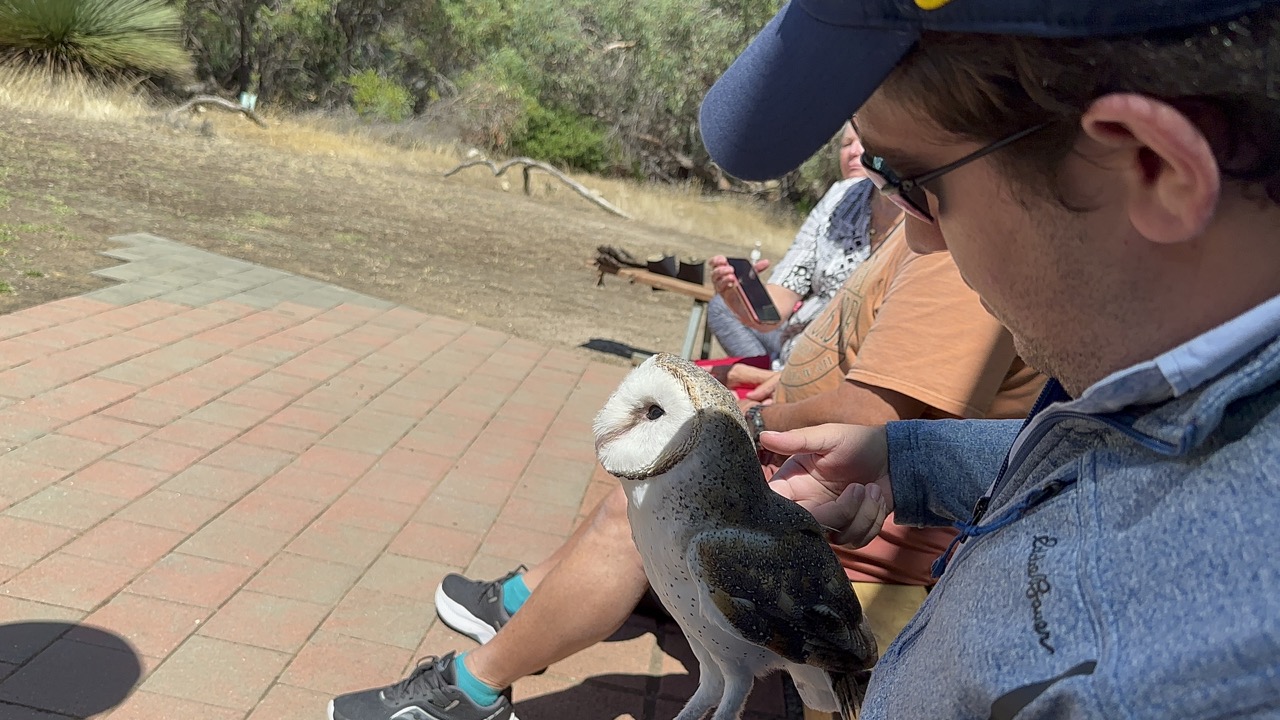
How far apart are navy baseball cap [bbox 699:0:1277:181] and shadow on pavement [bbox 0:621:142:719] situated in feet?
6.90

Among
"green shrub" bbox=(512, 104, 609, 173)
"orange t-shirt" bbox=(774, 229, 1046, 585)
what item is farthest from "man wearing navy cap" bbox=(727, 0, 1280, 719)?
"green shrub" bbox=(512, 104, 609, 173)

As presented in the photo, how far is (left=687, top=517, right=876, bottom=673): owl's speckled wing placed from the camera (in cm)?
164

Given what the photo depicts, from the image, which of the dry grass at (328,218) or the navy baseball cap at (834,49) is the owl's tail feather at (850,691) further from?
the dry grass at (328,218)

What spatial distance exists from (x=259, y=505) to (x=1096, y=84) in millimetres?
3157

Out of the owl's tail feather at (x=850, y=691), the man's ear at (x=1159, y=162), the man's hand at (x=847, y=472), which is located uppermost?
the man's ear at (x=1159, y=162)

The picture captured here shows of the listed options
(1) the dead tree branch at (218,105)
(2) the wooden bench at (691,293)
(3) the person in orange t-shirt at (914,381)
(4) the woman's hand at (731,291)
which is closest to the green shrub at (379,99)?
(1) the dead tree branch at (218,105)

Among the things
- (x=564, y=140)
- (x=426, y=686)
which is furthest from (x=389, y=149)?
(x=426, y=686)

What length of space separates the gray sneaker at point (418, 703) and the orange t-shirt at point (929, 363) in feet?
3.22

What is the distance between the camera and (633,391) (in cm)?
182

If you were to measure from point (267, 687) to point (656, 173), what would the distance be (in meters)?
21.7

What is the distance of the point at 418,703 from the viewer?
2270 millimetres

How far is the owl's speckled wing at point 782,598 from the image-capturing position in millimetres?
1642

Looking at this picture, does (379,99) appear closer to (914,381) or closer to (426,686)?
(426,686)

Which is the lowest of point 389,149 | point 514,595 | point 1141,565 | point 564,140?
point 564,140
